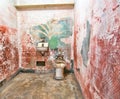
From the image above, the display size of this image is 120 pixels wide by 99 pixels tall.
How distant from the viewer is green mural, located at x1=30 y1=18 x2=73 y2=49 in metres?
3.63

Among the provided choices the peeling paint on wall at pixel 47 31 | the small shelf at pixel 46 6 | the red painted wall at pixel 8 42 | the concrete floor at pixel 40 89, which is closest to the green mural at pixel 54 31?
the peeling paint on wall at pixel 47 31

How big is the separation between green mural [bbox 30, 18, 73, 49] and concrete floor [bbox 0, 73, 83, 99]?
42.3 inches

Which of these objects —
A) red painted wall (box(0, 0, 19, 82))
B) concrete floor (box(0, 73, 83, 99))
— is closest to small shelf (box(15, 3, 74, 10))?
red painted wall (box(0, 0, 19, 82))

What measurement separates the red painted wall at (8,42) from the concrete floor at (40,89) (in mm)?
320

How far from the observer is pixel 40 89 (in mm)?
2643

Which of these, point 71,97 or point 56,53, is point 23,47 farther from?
point 71,97

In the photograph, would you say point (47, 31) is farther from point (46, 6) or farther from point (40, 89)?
point (40, 89)

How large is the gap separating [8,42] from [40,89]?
1.42 metres

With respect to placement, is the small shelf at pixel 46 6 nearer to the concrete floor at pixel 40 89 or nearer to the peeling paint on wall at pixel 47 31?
the peeling paint on wall at pixel 47 31

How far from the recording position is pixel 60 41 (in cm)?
369

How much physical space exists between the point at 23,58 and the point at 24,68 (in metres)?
Result: 0.31

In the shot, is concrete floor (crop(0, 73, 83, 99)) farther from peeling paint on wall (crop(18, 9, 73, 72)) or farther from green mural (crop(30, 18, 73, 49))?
green mural (crop(30, 18, 73, 49))

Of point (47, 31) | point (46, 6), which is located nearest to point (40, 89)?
point (47, 31)

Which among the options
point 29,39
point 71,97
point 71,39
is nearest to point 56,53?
point 71,39
